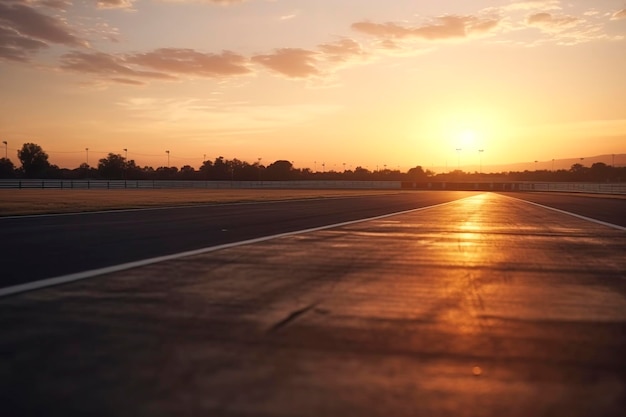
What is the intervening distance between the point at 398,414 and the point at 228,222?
15.5m

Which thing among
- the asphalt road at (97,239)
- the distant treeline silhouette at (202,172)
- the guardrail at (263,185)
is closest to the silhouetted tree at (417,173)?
the distant treeline silhouette at (202,172)

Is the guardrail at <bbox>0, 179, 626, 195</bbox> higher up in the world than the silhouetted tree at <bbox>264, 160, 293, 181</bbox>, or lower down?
lower down

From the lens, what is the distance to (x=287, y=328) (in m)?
5.44

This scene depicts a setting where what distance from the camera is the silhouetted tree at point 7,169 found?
411ft

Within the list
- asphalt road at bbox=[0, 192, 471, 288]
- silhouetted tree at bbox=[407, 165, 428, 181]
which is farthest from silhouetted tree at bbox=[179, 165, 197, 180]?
asphalt road at bbox=[0, 192, 471, 288]

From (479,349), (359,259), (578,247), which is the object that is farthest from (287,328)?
(578,247)

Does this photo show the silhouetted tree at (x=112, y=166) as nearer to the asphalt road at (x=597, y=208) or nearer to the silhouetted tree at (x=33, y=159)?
the silhouetted tree at (x=33, y=159)

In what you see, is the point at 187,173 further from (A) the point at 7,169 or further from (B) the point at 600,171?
(B) the point at 600,171

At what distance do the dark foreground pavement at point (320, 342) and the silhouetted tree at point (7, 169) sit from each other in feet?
429

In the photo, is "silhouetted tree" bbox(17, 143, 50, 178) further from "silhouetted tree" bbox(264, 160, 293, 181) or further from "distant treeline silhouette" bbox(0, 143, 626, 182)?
"silhouetted tree" bbox(264, 160, 293, 181)

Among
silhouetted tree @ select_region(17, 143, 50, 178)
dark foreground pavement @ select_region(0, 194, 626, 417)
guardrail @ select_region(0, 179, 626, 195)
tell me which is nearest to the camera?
dark foreground pavement @ select_region(0, 194, 626, 417)

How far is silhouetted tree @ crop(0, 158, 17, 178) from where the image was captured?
411ft

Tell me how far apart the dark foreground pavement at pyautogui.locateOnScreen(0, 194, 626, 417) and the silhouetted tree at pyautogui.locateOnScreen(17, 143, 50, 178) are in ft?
472

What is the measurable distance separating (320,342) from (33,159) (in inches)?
6078
